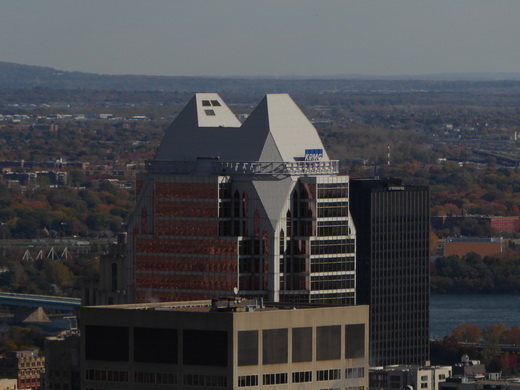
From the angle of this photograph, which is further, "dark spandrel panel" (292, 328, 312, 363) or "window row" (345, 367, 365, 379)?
"window row" (345, 367, 365, 379)

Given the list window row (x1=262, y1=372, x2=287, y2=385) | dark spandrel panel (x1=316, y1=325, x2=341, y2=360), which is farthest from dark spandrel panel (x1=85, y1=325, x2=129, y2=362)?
dark spandrel panel (x1=316, y1=325, x2=341, y2=360)

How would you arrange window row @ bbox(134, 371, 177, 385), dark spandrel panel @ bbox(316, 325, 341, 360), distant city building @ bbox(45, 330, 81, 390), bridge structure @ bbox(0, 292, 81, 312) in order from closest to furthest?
1. window row @ bbox(134, 371, 177, 385)
2. dark spandrel panel @ bbox(316, 325, 341, 360)
3. distant city building @ bbox(45, 330, 81, 390)
4. bridge structure @ bbox(0, 292, 81, 312)

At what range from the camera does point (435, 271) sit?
7594 inches

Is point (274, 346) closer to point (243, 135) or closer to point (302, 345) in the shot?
point (302, 345)

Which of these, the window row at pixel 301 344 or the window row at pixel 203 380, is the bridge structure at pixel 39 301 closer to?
the window row at pixel 301 344

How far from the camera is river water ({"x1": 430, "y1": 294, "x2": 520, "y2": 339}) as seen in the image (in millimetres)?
159750

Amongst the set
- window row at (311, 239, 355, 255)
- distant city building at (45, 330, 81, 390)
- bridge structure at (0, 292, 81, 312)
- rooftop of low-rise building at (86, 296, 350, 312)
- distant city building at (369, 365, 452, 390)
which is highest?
window row at (311, 239, 355, 255)

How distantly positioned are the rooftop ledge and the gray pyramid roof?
0.26 m

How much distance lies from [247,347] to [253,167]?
2111 centimetres

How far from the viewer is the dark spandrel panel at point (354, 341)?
53125mm

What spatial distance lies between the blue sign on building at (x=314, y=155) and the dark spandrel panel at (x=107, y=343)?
801 inches

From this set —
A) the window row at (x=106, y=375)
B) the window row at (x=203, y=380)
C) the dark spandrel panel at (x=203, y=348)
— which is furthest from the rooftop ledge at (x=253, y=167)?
the window row at (x=203, y=380)

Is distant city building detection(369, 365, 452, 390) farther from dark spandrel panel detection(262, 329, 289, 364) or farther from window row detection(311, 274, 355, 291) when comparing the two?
dark spandrel panel detection(262, 329, 289, 364)

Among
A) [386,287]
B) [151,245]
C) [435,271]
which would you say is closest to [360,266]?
[386,287]
